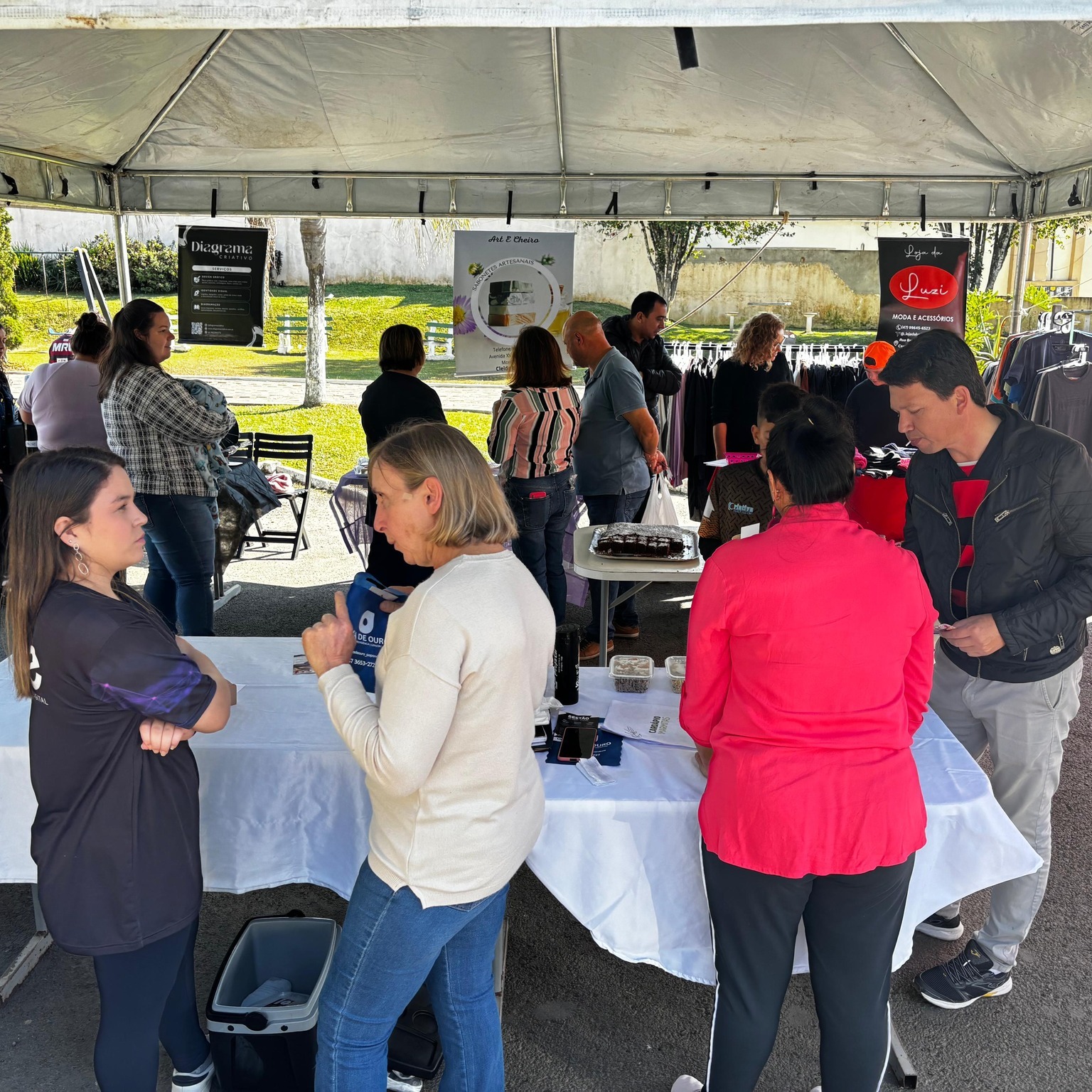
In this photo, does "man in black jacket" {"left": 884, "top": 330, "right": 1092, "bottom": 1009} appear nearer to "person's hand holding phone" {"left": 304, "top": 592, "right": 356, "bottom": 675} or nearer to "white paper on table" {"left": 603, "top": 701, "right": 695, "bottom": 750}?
"white paper on table" {"left": 603, "top": 701, "right": 695, "bottom": 750}

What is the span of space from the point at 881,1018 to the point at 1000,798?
31.1 inches

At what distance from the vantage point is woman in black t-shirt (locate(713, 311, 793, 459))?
519 centimetres

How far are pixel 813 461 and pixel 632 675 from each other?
1021mm

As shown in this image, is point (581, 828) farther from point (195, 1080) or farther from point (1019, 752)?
point (1019, 752)

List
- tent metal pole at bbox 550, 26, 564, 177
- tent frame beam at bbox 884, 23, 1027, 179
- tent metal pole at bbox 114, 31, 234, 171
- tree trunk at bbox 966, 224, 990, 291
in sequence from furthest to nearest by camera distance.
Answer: tree trunk at bbox 966, 224, 990, 291 < tent metal pole at bbox 114, 31, 234, 171 < tent metal pole at bbox 550, 26, 564, 177 < tent frame beam at bbox 884, 23, 1027, 179

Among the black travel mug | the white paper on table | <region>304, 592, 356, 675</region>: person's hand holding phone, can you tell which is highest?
<region>304, 592, 356, 675</region>: person's hand holding phone

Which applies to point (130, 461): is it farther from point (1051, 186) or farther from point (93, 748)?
point (1051, 186)

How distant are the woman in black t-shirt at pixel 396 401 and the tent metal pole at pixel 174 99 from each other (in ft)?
5.25

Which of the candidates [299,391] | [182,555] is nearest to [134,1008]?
[182,555]

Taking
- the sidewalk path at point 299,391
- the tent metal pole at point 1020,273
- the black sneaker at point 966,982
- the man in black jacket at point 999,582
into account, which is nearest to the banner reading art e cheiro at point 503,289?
the tent metal pole at point 1020,273

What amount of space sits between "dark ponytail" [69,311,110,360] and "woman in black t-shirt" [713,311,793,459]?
10.3 feet

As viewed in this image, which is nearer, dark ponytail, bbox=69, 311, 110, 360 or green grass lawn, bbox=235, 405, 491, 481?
dark ponytail, bbox=69, 311, 110, 360

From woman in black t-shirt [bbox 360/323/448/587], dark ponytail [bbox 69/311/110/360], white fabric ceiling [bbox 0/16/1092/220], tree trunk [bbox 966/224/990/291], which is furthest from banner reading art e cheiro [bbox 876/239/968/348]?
tree trunk [bbox 966/224/990/291]

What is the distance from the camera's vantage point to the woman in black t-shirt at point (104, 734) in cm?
158
